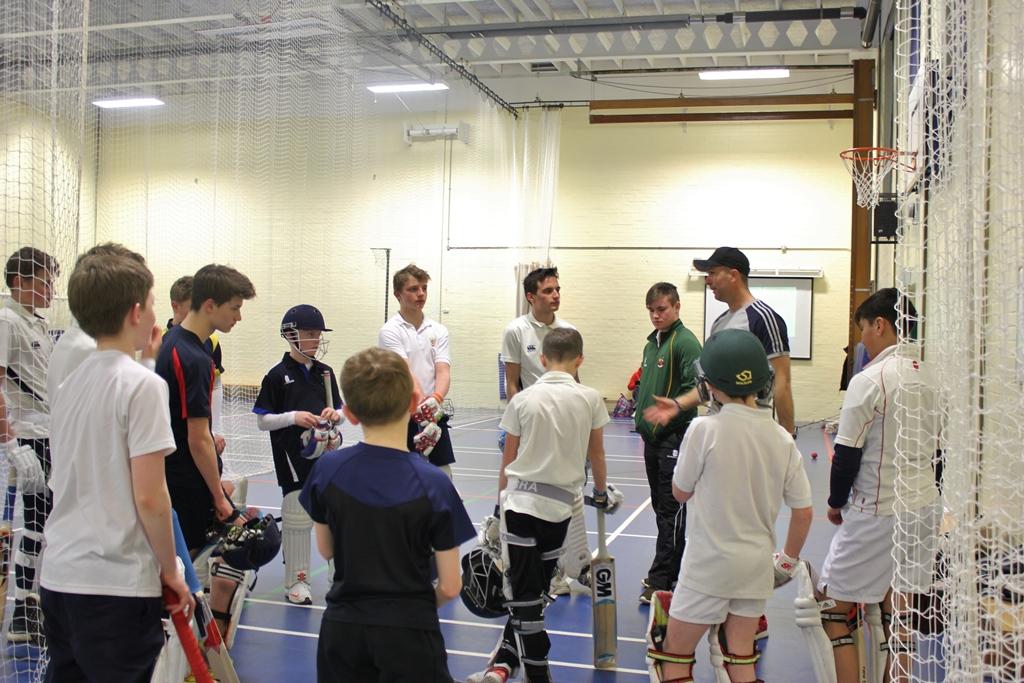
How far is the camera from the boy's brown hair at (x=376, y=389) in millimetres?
2264

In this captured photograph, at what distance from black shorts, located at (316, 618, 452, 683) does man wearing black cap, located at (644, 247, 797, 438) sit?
1957 millimetres

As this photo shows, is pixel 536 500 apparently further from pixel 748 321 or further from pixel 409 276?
pixel 409 276

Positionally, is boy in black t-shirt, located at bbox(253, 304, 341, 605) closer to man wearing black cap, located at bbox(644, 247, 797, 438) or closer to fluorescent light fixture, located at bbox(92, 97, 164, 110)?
man wearing black cap, located at bbox(644, 247, 797, 438)

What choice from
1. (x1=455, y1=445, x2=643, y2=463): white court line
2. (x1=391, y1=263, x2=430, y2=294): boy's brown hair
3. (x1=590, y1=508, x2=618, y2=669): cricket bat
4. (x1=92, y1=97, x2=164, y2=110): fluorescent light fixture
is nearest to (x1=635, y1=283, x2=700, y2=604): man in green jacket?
(x1=590, y1=508, x2=618, y2=669): cricket bat

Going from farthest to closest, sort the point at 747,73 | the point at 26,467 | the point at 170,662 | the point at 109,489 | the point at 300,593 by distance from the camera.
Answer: the point at 747,73, the point at 300,593, the point at 26,467, the point at 170,662, the point at 109,489

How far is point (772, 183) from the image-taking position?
1548 cm

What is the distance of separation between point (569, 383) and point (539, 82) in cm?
1369

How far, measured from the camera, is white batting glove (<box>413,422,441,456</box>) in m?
4.63

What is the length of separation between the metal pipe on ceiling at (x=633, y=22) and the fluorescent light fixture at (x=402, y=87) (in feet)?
4.96

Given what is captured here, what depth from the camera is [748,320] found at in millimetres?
4086

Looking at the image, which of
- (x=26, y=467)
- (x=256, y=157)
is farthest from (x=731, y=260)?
(x=256, y=157)

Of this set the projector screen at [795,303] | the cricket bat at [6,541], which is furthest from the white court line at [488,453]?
the cricket bat at [6,541]

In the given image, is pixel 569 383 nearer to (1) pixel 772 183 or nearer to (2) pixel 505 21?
(2) pixel 505 21

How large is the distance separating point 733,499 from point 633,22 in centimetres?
1131
